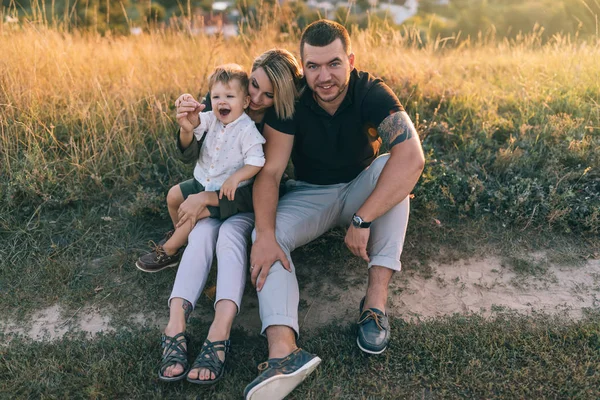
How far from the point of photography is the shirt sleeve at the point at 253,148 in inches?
133

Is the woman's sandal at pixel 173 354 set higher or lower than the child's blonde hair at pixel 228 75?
lower

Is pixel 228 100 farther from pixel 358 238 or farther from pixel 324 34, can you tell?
pixel 358 238

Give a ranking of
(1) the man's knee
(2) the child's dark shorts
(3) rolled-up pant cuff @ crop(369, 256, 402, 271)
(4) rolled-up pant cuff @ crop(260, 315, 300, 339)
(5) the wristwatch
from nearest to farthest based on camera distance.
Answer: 1. (4) rolled-up pant cuff @ crop(260, 315, 300, 339)
2. (5) the wristwatch
3. (3) rolled-up pant cuff @ crop(369, 256, 402, 271)
4. (2) the child's dark shorts
5. (1) the man's knee

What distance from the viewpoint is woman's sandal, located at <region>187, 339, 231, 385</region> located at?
9.30 feet

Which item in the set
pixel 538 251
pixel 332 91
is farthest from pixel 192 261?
pixel 538 251

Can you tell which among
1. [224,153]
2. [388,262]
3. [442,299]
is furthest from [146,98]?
[442,299]

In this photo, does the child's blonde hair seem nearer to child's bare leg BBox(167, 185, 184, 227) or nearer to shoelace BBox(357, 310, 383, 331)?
child's bare leg BBox(167, 185, 184, 227)

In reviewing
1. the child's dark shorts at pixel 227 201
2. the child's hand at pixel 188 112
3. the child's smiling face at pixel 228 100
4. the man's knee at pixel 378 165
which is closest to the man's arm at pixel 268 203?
the child's dark shorts at pixel 227 201

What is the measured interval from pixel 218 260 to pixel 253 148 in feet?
2.54

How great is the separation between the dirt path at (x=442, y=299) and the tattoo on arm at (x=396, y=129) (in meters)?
1.14

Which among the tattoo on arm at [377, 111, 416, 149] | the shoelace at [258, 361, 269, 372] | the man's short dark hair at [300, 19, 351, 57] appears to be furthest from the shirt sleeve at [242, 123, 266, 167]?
the shoelace at [258, 361, 269, 372]

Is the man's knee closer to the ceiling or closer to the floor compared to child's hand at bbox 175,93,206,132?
closer to the floor

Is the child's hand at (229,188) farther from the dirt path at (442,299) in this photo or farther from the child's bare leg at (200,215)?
the dirt path at (442,299)

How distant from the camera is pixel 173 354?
291 cm
